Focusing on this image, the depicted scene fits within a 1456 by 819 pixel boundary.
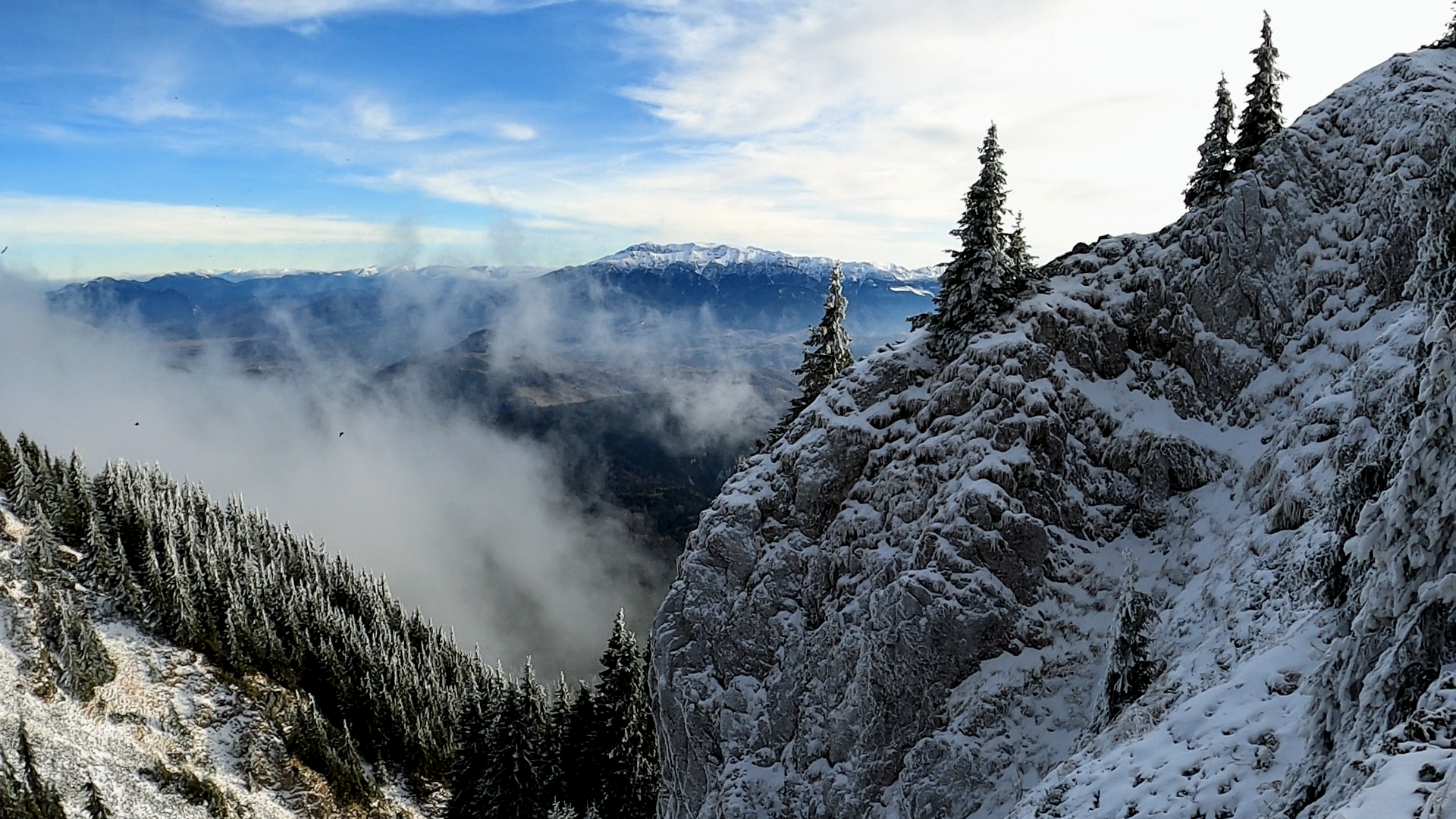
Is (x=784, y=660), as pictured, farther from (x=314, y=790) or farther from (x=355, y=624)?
(x=355, y=624)

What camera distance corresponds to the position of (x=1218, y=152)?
130 ft

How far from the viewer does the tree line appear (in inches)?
3762

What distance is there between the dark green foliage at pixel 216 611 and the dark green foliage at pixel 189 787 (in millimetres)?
13040

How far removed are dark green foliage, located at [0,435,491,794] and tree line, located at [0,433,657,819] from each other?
0.69ft

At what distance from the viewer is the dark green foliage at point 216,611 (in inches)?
3962

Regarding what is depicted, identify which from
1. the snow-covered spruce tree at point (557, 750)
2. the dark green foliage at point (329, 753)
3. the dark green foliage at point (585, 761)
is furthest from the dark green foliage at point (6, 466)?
the snow-covered spruce tree at point (557, 750)

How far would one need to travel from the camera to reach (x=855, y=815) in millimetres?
32875

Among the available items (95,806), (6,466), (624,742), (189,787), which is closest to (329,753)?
(189,787)

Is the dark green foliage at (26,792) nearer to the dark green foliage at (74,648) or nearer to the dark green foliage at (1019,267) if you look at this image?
the dark green foliage at (74,648)

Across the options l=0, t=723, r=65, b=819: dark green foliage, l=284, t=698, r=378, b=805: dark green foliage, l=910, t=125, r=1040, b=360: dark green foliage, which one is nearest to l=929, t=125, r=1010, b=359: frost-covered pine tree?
l=910, t=125, r=1040, b=360: dark green foliage

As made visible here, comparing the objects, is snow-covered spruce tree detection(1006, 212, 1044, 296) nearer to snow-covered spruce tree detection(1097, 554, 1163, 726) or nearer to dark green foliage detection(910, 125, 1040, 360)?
dark green foliage detection(910, 125, 1040, 360)

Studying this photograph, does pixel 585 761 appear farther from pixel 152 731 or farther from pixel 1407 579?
pixel 152 731

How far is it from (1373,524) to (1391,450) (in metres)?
1.89

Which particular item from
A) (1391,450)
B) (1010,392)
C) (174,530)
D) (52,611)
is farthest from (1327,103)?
(174,530)
